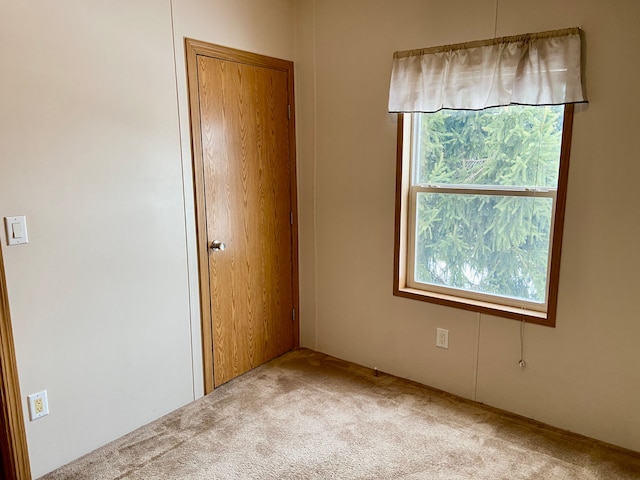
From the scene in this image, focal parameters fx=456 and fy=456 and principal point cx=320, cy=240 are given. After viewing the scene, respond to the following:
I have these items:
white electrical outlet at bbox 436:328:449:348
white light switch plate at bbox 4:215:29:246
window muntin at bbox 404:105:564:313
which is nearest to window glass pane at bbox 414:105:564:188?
window muntin at bbox 404:105:564:313

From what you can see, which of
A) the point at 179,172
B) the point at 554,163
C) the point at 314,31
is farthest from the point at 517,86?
the point at 179,172

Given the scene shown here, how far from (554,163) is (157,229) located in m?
2.09

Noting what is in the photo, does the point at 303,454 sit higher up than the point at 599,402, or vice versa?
the point at 599,402

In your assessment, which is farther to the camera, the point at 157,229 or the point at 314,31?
the point at 314,31

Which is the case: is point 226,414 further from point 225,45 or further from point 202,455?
point 225,45

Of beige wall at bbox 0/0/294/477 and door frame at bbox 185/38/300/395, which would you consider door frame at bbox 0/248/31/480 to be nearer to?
beige wall at bbox 0/0/294/477

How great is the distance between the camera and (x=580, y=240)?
2250 millimetres

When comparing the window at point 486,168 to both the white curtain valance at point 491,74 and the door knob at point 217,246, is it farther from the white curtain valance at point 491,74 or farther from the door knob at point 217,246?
the door knob at point 217,246

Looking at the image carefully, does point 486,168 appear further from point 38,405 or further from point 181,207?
point 38,405

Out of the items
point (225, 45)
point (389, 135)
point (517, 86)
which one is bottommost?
point (389, 135)

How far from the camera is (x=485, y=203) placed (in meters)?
2.56

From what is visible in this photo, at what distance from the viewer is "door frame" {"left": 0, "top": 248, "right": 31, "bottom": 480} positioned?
74.9 inches

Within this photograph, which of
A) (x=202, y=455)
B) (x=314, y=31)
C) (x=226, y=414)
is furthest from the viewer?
(x=314, y=31)

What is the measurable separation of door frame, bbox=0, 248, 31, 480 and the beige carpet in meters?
0.14
